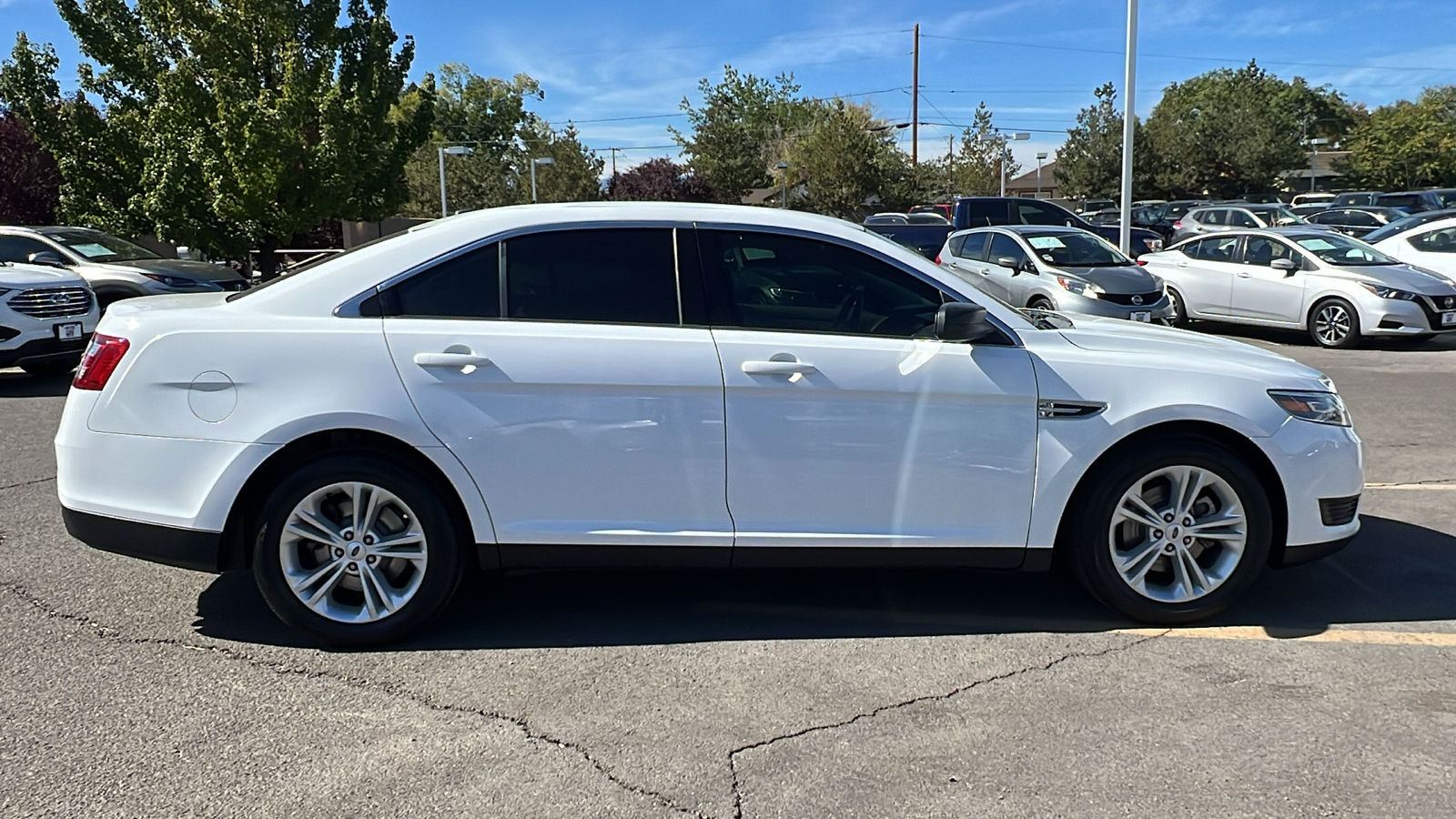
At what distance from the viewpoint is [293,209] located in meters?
19.9

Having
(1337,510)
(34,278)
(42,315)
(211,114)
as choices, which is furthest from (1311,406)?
(211,114)

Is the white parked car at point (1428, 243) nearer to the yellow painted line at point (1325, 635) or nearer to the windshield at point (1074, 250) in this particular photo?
the windshield at point (1074, 250)

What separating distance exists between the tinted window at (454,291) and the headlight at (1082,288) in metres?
9.49

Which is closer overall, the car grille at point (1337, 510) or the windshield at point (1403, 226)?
the car grille at point (1337, 510)

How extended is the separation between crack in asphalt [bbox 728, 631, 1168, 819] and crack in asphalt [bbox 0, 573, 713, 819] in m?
0.20

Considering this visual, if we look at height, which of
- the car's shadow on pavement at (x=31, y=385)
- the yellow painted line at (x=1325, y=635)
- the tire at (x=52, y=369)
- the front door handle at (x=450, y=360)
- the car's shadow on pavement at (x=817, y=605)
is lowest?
the yellow painted line at (x=1325, y=635)

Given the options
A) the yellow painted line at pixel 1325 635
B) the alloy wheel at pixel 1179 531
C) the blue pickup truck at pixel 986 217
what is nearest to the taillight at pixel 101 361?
the alloy wheel at pixel 1179 531

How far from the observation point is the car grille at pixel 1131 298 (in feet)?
40.0

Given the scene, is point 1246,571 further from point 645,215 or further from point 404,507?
point 404,507

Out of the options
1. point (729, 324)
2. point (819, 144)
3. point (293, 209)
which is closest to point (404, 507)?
point (729, 324)

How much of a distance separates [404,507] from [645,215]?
1438 mm

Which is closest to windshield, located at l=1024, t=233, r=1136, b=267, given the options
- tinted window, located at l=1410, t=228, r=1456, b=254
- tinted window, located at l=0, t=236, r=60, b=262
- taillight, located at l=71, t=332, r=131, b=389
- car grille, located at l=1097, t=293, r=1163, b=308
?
car grille, located at l=1097, t=293, r=1163, b=308

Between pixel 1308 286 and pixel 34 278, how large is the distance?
47.1 ft

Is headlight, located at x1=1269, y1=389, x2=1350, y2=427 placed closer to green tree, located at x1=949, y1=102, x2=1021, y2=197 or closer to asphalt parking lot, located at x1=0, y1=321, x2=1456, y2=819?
asphalt parking lot, located at x1=0, y1=321, x2=1456, y2=819
